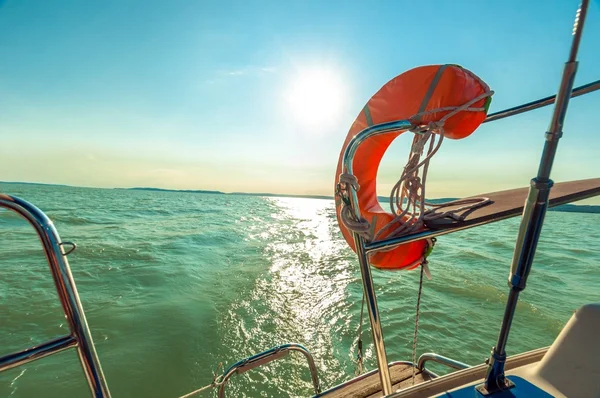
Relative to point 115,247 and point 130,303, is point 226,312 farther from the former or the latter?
point 115,247

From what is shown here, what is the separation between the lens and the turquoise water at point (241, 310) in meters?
3.07

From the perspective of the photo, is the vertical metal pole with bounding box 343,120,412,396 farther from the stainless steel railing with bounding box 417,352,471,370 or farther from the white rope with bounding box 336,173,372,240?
the stainless steel railing with bounding box 417,352,471,370

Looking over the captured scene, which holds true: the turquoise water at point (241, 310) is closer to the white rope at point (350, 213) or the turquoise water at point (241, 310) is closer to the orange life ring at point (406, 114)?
the orange life ring at point (406, 114)

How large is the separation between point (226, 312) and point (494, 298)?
4782 millimetres

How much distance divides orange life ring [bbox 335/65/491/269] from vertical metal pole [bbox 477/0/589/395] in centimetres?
44

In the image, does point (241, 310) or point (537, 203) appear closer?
point (537, 203)

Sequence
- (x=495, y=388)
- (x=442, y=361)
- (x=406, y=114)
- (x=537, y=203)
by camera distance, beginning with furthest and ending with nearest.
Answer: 1. (x=442, y=361)
2. (x=406, y=114)
3. (x=495, y=388)
4. (x=537, y=203)

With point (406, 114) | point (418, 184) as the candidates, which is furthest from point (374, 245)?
point (406, 114)

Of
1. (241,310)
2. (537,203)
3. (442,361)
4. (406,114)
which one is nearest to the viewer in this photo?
(537,203)

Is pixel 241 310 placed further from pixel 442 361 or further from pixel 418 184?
pixel 418 184

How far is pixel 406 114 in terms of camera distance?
1.08 meters

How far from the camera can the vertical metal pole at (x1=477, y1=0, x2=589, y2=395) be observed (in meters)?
0.57

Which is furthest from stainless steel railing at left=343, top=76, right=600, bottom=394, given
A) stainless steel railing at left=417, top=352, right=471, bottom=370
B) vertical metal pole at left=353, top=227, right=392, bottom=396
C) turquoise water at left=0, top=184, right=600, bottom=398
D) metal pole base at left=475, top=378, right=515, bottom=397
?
turquoise water at left=0, top=184, right=600, bottom=398

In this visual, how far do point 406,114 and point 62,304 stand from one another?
1221 mm
